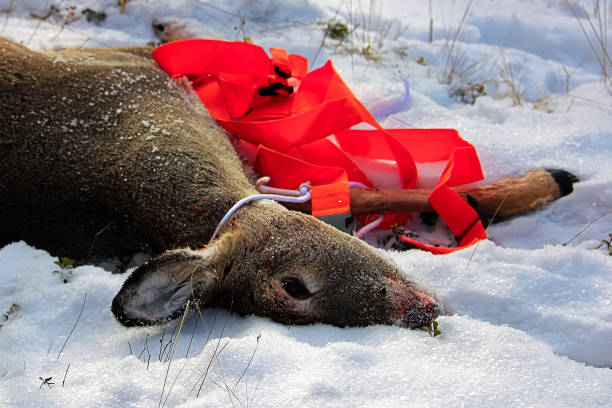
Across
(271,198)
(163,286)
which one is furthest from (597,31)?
(163,286)

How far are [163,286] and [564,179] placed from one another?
3.02 m

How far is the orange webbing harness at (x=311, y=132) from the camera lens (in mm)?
4180

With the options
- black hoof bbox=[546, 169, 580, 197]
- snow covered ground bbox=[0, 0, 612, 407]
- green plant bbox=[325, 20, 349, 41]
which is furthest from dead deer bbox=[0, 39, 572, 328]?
green plant bbox=[325, 20, 349, 41]

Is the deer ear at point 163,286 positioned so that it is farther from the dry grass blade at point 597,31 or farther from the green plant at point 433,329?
the dry grass blade at point 597,31

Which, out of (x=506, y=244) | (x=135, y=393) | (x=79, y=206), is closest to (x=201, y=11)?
(x=79, y=206)

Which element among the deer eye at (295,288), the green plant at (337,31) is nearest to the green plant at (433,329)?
the deer eye at (295,288)

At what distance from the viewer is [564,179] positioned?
4484 millimetres

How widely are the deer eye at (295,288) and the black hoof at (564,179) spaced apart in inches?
89.8

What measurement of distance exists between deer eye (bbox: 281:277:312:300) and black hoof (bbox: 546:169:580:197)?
228cm

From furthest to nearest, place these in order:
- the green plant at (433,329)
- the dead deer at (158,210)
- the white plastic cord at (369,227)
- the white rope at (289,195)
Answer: the white plastic cord at (369,227), the white rope at (289,195), the dead deer at (158,210), the green plant at (433,329)

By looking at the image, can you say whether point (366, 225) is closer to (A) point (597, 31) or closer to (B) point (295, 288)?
(B) point (295, 288)

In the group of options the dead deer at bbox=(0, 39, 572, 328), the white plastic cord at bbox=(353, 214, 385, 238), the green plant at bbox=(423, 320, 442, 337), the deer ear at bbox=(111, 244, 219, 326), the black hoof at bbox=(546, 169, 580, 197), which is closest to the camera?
the deer ear at bbox=(111, 244, 219, 326)

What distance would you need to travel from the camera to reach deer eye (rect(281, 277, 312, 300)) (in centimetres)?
310

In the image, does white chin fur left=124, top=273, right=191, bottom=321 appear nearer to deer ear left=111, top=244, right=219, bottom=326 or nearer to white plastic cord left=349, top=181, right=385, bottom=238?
deer ear left=111, top=244, right=219, bottom=326
